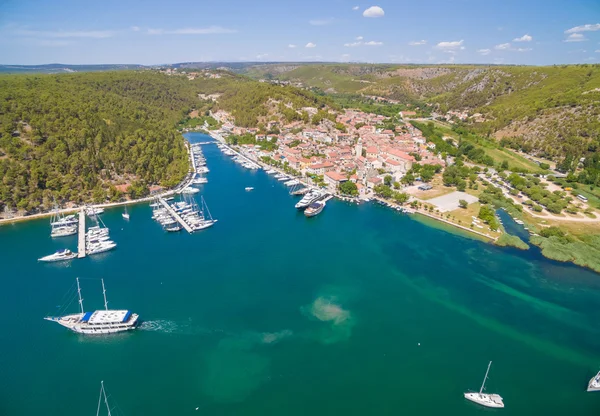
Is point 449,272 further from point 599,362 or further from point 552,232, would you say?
point 552,232

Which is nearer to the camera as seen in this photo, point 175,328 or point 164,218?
point 175,328

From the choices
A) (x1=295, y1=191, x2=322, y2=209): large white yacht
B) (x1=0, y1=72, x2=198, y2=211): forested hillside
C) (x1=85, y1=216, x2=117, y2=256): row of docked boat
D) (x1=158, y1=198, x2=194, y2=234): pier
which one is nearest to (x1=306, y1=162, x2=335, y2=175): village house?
(x1=295, y1=191, x2=322, y2=209): large white yacht

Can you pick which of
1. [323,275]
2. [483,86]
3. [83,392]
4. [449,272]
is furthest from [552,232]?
[483,86]

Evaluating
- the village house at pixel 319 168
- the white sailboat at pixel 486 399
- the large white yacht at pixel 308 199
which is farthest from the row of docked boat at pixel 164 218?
the white sailboat at pixel 486 399

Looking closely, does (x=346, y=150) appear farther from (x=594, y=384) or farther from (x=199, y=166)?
(x=594, y=384)

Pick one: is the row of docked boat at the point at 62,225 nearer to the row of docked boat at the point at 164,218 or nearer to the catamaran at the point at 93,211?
the catamaran at the point at 93,211

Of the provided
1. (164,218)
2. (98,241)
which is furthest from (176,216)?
(98,241)
